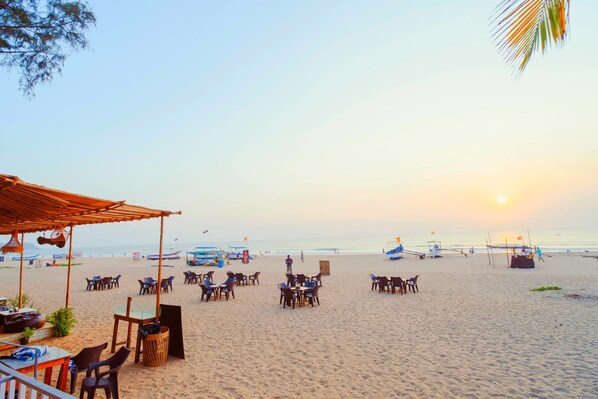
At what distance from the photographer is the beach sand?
15.9ft

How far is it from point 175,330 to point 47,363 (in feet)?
7.75

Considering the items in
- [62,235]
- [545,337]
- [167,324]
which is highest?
[62,235]

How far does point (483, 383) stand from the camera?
16.2 feet

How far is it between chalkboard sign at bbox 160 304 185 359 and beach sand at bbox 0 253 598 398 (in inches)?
10.4

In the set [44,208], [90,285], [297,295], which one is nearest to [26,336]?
[44,208]

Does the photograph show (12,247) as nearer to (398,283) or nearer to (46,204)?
(46,204)

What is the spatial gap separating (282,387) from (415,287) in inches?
439

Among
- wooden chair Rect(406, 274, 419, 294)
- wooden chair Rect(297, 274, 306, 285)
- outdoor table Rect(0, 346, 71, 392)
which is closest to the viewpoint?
outdoor table Rect(0, 346, 71, 392)

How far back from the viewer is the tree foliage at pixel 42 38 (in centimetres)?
596

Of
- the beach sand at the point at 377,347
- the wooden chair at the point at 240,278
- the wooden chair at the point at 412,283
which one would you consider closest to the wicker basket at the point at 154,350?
the beach sand at the point at 377,347

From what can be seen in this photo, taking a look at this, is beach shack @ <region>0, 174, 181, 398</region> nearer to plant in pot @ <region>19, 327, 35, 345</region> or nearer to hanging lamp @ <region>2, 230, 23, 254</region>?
hanging lamp @ <region>2, 230, 23, 254</region>

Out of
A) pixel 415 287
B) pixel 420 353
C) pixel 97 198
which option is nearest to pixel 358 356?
pixel 420 353

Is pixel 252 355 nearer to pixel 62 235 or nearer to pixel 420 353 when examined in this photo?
pixel 420 353

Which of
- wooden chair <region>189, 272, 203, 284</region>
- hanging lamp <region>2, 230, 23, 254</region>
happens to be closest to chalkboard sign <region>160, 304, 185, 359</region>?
hanging lamp <region>2, 230, 23, 254</region>
